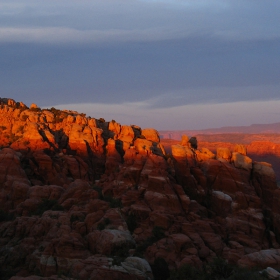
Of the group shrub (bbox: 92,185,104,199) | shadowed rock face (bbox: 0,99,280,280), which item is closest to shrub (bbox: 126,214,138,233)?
shadowed rock face (bbox: 0,99,280,280)

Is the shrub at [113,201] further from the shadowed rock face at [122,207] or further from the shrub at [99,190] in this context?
the shrub at [99,190]

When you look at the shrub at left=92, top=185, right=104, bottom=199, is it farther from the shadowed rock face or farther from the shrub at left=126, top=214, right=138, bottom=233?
the shrub at left=126, top=214, right=138, bottom=233

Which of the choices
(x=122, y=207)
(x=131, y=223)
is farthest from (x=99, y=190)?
(x=131, y=223)

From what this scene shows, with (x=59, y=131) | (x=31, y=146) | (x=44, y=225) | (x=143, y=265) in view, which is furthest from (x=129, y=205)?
(x=59, y=131)

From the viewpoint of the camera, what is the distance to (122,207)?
4812 centimetres

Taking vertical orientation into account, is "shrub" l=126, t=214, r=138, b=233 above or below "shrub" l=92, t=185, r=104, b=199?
below

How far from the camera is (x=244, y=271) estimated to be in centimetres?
3566

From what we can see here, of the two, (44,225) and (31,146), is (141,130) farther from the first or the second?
(44,225)

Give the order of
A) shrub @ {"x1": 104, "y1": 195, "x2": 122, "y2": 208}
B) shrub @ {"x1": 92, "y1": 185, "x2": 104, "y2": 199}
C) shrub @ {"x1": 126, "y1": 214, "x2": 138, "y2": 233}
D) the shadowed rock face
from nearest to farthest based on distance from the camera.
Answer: the shadowed rock face
shrub @ {"x1": 126, "y1": 214, "x2": 138, "y2": 233}
shrub @ {"x1": 104, "y1": 195, "x2": 122, "y2": 208}
shrub @ {"x1": 92, "y1": 185, "x2": 104, "y2": 199}

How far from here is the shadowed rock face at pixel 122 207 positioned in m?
40.4

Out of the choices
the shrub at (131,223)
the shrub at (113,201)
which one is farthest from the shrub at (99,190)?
the shrub at (131,223)

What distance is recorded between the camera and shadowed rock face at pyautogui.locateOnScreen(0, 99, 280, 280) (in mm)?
40438

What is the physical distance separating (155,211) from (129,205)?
301 centimetres

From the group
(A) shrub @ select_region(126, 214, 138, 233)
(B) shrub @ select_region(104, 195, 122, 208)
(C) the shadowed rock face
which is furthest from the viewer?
(B) shrub @ select_region(104, 195, 122, 208)
